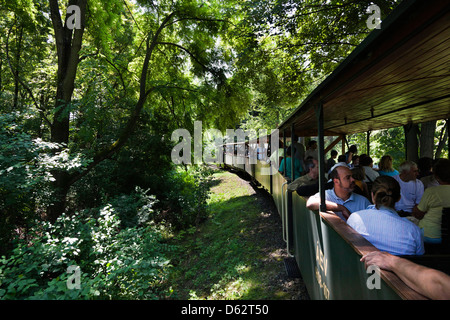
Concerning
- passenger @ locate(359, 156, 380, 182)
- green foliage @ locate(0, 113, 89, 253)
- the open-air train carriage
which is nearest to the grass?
the open-air train carriage

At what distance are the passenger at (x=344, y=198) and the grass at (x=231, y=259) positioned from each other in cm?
190

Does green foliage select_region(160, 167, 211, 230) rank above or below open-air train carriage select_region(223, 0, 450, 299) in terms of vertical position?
below

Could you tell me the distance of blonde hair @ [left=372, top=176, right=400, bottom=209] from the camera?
1929 mm

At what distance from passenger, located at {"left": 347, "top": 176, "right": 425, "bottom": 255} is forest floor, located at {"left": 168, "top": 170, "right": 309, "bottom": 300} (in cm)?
239

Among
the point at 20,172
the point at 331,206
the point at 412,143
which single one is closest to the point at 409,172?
the point at 331,206

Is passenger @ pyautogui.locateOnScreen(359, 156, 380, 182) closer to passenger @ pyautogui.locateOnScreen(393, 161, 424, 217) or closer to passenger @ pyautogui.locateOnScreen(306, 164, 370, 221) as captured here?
passenger @ pyautogui.locateOnScreen(393, 161, 424, 217)

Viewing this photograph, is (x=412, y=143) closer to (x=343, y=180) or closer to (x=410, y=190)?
(x=410, y=190)

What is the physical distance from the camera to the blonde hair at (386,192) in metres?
1.93

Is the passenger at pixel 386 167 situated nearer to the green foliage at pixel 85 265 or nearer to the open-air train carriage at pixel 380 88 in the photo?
the open-air train carriage at pixel 380 88

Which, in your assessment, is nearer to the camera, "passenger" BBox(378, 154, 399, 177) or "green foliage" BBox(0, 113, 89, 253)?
"green foliage" BBox(0, 113, 89, 253)

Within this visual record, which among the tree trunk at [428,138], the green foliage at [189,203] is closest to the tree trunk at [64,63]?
the green foliage at [189,203]

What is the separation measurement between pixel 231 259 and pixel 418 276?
5.24 meters

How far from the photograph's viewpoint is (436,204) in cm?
248

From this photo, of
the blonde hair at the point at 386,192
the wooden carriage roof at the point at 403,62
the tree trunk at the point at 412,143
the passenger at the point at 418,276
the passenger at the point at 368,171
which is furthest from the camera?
the tree trunk at the point at 412,143
